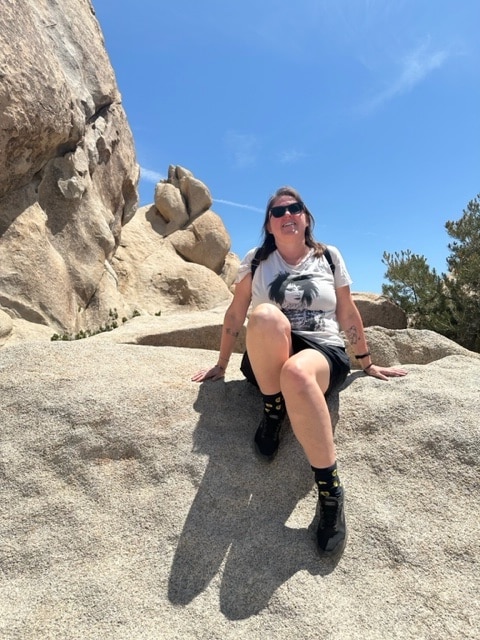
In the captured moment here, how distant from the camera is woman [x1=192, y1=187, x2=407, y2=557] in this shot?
300 cm

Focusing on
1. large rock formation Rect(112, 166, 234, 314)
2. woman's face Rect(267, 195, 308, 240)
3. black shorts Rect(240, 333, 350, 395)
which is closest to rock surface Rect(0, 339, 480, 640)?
black shorts Rect(240, 333, 350, 395)

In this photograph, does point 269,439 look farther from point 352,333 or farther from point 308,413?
point 352,333

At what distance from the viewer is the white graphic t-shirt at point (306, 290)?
3.73 meters

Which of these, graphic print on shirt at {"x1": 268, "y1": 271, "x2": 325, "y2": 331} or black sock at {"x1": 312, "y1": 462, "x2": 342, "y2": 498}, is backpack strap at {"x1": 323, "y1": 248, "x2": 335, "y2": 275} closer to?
graphic print on shirt at {"x1": 268, "y1": 271, "x2": 325, "y2": 331}

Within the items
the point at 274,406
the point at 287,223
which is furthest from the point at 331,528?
the point at 287,223

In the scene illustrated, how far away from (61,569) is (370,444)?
2.36 metres

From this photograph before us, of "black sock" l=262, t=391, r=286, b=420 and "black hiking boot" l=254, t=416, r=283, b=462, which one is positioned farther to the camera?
"black hiking boot" l=254, t=416, r=283, b=462

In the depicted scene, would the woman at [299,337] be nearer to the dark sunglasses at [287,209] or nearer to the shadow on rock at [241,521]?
the dark sunglasses at [287,209]

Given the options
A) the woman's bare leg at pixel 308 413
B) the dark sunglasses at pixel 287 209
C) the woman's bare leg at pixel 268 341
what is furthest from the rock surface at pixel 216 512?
the dark sunglasses at pixel 287 209

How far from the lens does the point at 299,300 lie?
149 inches

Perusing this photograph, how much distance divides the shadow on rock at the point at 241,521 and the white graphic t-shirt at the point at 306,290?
760 millimetres

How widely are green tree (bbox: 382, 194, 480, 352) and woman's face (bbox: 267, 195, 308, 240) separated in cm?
1117

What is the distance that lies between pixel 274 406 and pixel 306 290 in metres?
0.98

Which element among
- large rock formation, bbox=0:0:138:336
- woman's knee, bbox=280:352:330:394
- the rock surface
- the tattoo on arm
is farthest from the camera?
large rock formation, bbox=0:0:138:336
